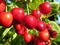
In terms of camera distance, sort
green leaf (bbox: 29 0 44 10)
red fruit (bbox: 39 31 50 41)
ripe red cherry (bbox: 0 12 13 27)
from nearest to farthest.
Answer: ripe red cherry (bbox: 0 12 13 27) → red fruit (bbox: 39 31 50 41) → green leaf (bbox: 29 0 44 10)

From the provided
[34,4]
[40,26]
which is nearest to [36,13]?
[40,26]

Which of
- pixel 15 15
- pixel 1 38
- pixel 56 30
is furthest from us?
pixel 1 38

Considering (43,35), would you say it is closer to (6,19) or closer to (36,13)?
(36,13)

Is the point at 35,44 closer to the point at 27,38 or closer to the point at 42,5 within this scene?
the point at 27,38

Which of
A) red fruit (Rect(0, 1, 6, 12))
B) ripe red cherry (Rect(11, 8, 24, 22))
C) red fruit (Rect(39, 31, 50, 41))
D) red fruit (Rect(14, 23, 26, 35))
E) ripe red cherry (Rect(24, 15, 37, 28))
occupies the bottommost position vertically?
red fruit (Rect(39, 31, 50, 41))

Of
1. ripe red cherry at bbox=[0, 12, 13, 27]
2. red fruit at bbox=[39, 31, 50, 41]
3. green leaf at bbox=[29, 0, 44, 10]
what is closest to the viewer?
ripe red cherry at bbox=[0, 12, 13, 27]

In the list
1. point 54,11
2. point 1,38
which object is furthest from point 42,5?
point 1,38

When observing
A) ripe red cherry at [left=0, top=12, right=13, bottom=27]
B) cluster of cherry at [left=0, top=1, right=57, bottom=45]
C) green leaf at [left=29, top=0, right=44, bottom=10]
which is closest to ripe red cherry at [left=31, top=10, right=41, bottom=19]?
cluster of cherry at [left=0, top=1, right=57, bottom=45]

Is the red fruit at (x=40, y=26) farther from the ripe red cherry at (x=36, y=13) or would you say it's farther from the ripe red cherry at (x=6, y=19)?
the ripe red cherry at (x=6, y=19)

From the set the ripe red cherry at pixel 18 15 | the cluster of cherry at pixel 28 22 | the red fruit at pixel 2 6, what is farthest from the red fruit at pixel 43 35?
the red fruit at pixel 2 6

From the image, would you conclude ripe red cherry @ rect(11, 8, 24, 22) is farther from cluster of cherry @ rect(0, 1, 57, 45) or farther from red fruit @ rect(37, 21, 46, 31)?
red fruit @ rect(37, 21, 46, 31)

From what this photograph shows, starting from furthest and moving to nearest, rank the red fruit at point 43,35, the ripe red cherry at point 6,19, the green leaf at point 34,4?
the green leaf at point 34,4 < the red fruit at point 43,35 < the ripe red cherry at point 6,19
